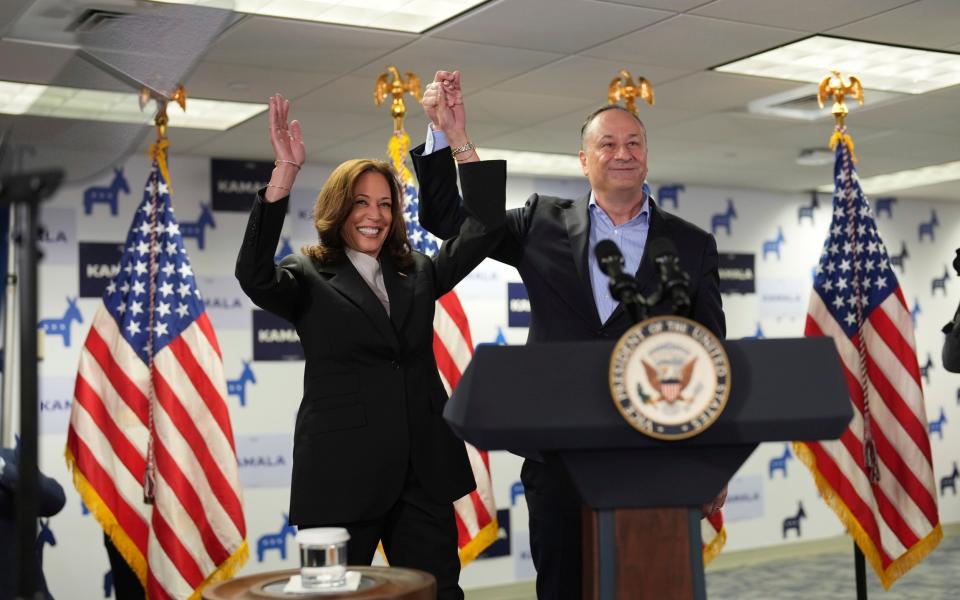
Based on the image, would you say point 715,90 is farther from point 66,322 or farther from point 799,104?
point 66,322

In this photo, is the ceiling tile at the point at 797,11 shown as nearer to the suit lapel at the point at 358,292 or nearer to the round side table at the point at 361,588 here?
the suit lapel at the point at 358,292

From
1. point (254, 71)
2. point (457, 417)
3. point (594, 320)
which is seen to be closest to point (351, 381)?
point (594, 320)

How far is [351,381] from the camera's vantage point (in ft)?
8.04

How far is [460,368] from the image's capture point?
4746 millimetres

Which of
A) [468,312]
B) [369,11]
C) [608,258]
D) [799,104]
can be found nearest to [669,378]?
[608,258]

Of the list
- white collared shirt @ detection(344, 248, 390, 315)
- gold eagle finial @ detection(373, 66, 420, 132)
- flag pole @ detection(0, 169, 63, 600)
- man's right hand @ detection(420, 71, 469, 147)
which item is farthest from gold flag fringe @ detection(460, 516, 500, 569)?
flag pole @ detection(0, 169, 63, 600)

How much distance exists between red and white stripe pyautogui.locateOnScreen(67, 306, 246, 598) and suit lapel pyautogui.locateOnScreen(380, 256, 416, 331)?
1.87 meters

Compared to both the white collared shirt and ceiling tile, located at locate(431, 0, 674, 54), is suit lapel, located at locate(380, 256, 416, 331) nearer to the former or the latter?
the white collared shirt

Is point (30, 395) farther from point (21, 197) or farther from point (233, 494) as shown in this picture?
point (233, 494)

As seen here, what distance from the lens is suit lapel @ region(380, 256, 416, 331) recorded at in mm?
2516

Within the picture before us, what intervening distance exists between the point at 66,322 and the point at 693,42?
3523mm

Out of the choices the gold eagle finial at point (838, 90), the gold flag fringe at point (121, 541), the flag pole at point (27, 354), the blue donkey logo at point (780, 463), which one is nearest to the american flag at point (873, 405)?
the gold eagle finial at point (838, 90)

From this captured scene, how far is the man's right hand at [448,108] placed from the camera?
219 centimetres

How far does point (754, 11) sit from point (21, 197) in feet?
9.75
